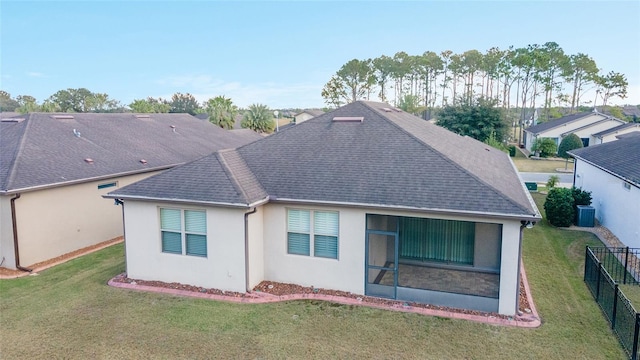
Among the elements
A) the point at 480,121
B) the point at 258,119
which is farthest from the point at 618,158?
the point at 258,119

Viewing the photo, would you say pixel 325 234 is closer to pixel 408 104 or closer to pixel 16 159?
pixel 16 159

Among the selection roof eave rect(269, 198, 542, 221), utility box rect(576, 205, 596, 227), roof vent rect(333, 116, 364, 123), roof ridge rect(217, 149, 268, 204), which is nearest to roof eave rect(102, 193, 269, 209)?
roof ridge rect(217, 149, 268, 204)

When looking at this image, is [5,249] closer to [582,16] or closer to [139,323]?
[139,323]

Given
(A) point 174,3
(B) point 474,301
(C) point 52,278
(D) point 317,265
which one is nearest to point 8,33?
(A) point 174,3

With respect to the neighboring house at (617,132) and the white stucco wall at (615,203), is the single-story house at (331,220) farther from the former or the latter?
the neighboring house at (617,132)

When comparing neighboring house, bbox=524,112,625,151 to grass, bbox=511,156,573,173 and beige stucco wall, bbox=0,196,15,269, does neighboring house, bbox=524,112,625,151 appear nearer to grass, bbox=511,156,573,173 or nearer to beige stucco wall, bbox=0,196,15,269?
grass, bbox=511,156,573,173

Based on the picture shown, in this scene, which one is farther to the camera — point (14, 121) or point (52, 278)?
point (14, 121)
